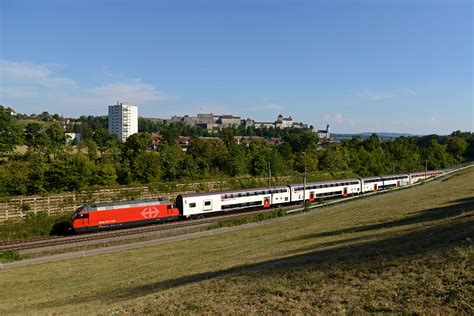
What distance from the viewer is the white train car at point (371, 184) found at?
67562 mm

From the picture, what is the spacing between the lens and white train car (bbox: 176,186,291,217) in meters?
45.5

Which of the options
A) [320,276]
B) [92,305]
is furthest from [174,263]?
[320,276]

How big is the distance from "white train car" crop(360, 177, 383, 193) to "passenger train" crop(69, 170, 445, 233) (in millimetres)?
1050

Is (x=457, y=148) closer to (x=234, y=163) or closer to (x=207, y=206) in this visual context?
(x=234, y=163)

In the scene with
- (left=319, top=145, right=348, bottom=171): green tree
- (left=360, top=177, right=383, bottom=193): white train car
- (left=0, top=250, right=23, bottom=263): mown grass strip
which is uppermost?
(left=319, top=145, right=348, bottom=171): green tree

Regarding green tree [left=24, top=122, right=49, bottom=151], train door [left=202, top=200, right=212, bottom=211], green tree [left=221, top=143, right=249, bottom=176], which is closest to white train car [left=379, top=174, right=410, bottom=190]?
green tree [left=221, top=143, right=249, bottom=176]

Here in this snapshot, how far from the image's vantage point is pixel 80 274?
22.7 metres

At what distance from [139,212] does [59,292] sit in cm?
2362

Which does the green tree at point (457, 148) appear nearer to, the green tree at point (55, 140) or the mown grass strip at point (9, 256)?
the green tree at point (55, 140)

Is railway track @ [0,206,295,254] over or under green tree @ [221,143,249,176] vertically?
under

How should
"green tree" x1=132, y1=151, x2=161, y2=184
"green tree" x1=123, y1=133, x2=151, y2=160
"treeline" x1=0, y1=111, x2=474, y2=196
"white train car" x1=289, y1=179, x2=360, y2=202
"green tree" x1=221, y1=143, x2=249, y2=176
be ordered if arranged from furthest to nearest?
"green tree" x1=123, y1=133, x2=151, y2=160
"green tree" x1=221, y1=143, x2=249, y2=176
"green tree" x1=132, y1=151, x2=161, y2=184
"white train car" x1=289, y1=179, x2=360, y2=202
"treeline" x1=0, y1=111, x2=474, y2=196

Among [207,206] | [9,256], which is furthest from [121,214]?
[9,256]

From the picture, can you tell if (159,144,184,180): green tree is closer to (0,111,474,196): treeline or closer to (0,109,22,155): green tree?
(0,111,474,196): treeline

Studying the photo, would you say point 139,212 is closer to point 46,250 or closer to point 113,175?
point 46,250
